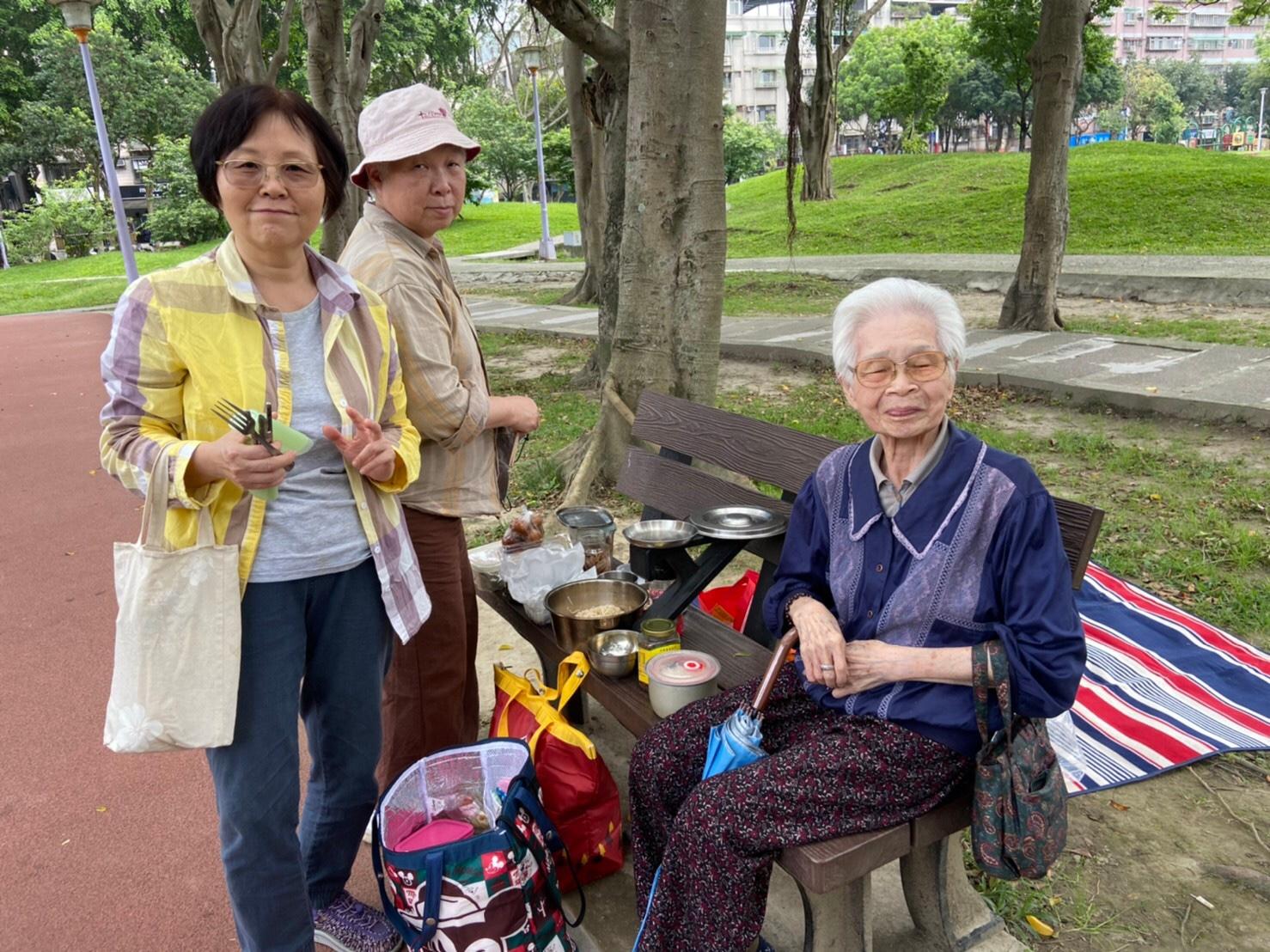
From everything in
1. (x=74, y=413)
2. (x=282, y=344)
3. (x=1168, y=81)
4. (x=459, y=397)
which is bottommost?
(x=74, y=413)

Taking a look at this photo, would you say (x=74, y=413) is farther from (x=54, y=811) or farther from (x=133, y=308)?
(x=133, y=308)

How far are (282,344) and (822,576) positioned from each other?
139 cm

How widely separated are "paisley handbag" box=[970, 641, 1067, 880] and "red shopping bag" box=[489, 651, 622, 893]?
103cm

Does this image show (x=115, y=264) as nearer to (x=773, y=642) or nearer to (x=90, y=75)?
(x=90, y=75)

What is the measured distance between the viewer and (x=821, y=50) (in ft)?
23.2

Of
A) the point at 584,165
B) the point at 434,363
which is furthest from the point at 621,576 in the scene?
the point at 584,165

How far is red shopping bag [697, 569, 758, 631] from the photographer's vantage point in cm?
365

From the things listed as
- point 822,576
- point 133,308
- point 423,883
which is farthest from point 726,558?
point 133,308

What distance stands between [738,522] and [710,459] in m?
0.58

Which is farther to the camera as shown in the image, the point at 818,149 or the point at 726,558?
the point at 818,149

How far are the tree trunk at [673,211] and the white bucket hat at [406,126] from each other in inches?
105

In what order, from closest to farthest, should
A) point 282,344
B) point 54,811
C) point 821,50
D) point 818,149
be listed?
point 282,344, point 54,811, point 821,50, point 818,149

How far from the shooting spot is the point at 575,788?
2.47m

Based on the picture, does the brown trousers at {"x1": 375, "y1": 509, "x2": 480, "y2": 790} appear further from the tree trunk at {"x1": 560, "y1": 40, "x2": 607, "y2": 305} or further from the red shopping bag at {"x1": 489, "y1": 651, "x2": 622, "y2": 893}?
the tree trunk at {"x1": 560, "y1": 40, "x2": 607, "y2": 305}
